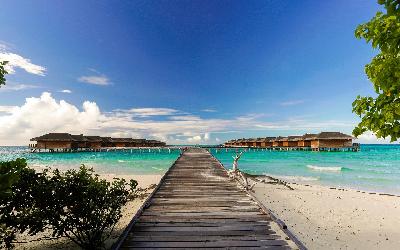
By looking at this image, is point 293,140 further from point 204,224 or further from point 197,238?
point 197,238

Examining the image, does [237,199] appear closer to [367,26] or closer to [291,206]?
[291,206]

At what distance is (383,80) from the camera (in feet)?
12.2

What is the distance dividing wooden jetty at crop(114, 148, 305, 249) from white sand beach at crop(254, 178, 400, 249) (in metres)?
2.11

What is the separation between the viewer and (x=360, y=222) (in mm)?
9352

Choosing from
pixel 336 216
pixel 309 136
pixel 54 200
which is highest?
pixel 309 136

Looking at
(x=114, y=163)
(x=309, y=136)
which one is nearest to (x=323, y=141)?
(x=309, y=136)

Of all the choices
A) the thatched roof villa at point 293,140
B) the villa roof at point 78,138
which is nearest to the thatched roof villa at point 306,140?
the thatched roof villa at point 293,140

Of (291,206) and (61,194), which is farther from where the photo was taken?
(291,206)

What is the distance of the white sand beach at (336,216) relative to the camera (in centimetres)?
748

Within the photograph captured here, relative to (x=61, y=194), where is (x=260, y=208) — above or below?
below

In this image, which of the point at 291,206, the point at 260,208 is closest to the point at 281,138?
the point at 291,206

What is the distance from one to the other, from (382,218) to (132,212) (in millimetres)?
9571

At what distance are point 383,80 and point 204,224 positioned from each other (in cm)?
423

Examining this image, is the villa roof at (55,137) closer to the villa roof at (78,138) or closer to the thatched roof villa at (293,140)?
the villa roof at (78,138)
